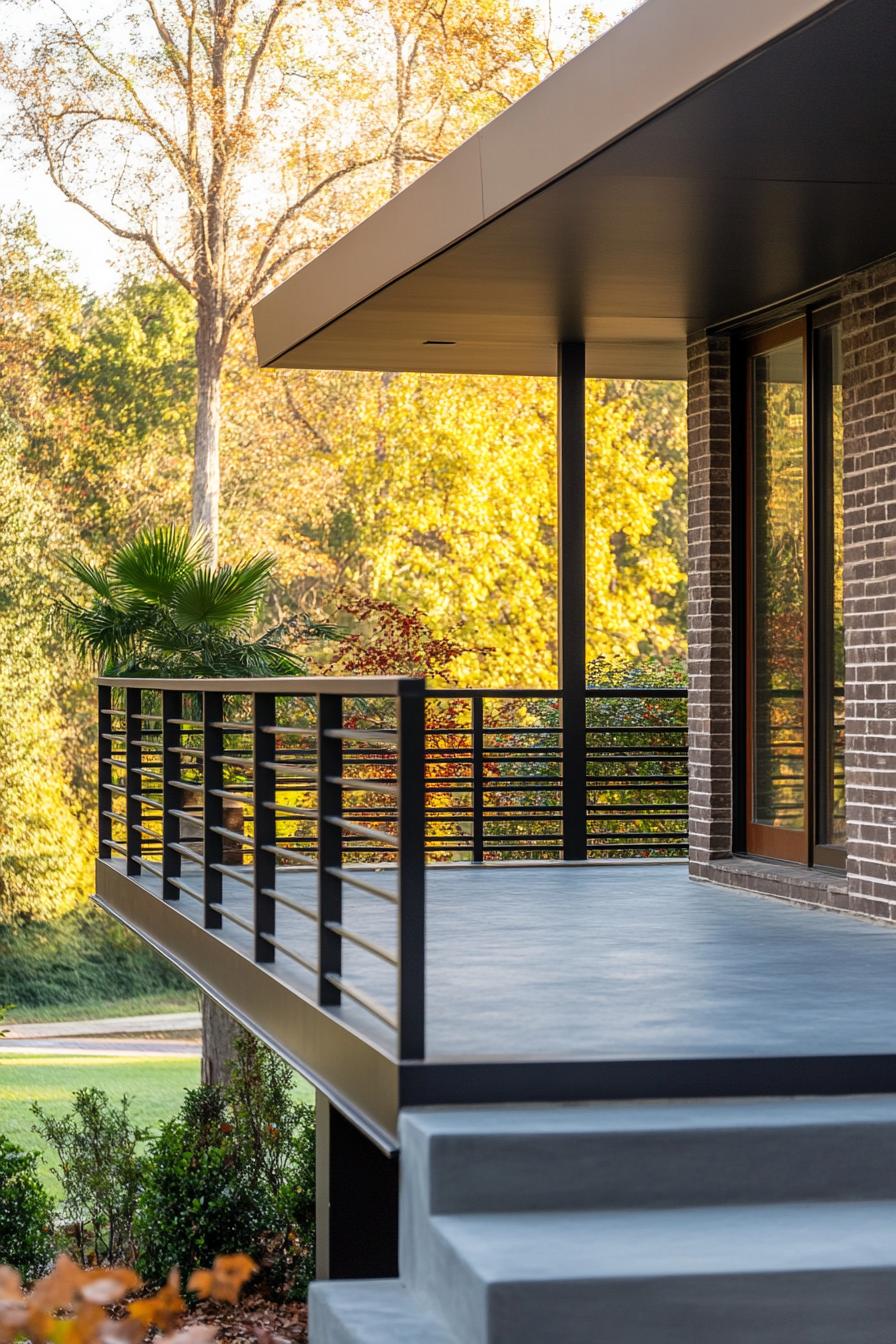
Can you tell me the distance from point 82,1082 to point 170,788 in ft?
58.1

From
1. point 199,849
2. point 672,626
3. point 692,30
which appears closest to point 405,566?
point 672,626

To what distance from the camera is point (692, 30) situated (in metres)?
5.13

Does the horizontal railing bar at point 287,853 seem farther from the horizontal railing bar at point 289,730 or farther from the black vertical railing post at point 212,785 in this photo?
the black vertical railing post at point 212,785

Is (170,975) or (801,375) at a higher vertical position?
(801,375)

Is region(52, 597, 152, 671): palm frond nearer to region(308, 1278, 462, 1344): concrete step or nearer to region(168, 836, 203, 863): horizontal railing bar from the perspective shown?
region(168, 836, 203, 863): horizontal railing bar

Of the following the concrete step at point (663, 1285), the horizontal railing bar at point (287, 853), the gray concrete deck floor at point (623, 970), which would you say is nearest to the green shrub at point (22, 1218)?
the gray concrete deck floor at point (623, 970)

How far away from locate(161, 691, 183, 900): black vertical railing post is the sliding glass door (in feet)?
9.66

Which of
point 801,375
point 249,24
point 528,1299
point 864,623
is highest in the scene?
point 249,24

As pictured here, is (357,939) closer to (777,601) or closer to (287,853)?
(287,853)

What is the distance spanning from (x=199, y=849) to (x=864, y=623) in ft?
16.4

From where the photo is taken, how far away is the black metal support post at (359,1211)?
609 centimetres

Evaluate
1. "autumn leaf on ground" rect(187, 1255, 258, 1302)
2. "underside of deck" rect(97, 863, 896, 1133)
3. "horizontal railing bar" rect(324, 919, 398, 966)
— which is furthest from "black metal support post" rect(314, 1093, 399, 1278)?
"autumn leaf on ground" rect(187, 1255, 258, 1302)

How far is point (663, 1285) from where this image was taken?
144 inches

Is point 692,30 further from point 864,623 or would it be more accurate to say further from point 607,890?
point 607,890
